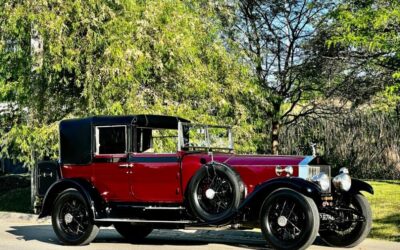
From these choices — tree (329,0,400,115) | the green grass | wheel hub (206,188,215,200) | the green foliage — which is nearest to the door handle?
wheel hub (206,188,215,200)

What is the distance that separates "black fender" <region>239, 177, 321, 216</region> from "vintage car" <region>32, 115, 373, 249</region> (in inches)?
0.6

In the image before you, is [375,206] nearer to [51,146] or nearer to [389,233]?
[389,233]

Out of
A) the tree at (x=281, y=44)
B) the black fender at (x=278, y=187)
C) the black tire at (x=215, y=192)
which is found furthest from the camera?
the tree at (x=281, y=44)

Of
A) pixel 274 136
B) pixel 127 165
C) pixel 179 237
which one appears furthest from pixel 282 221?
pixel 274 136

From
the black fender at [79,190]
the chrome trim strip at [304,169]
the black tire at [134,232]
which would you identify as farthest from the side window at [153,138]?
the chrome trim strip at [304,169]

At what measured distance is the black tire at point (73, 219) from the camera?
10375 millimetres

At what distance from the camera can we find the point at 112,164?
34.3 ft

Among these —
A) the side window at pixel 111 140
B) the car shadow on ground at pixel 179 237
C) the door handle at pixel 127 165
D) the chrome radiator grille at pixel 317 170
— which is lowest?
the car shadow on ground at pixel 179 237

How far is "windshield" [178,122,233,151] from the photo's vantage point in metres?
10.2

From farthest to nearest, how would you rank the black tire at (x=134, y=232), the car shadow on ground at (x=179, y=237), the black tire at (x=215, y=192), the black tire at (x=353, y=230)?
the black tire at (x=134, y=232) < the car shadow on ground at (x=179, y=237) < the black tire at (x=353, y=230) < the black tire at (x=215, y=192)

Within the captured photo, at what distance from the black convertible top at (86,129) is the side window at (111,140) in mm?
91

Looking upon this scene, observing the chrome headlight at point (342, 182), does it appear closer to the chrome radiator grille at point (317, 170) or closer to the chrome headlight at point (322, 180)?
the chrome radiator grille at point (317, 170)

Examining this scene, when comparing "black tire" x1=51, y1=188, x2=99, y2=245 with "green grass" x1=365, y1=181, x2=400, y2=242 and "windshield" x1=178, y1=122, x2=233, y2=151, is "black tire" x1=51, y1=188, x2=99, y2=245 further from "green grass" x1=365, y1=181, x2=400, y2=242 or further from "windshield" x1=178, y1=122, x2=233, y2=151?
"green grass" x1=365, y1=181, x2=400, y2=242

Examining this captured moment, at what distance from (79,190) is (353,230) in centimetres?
461
